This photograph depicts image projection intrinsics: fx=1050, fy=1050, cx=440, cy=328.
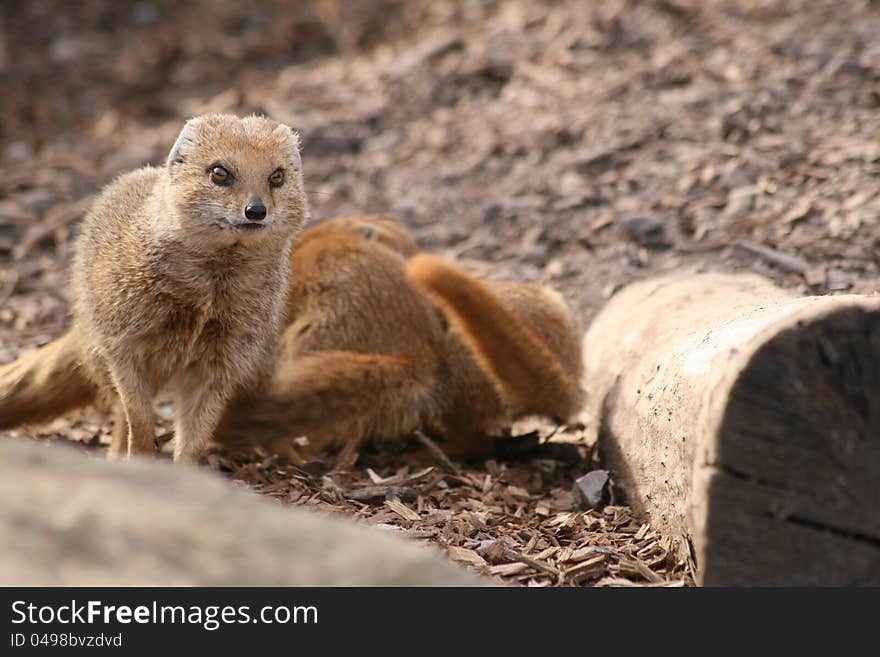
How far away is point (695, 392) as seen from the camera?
328cm

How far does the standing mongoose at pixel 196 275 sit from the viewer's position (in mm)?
3939

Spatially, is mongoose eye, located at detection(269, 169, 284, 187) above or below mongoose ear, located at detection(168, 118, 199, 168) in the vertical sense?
below

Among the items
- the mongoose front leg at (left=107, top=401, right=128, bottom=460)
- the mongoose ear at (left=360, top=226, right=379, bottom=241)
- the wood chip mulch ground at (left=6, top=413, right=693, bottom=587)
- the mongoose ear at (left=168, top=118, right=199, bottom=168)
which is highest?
the mongoose ear at (left=168, top=118, right=199, bottom=168)

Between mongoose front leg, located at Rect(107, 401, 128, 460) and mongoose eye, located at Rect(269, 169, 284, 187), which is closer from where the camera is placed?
mongoose eye, located at Rect(269, 169, 284, 187)

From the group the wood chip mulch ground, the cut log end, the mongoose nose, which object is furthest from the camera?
the mongoose nose

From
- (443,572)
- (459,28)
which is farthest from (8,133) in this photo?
(443,572)

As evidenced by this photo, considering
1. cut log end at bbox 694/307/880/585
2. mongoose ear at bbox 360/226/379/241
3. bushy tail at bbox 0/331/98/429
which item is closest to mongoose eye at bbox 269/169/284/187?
bushy tail at bbox 0/331/98/429

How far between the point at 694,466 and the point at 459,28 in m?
6.77

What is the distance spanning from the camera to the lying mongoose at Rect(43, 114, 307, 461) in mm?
3939

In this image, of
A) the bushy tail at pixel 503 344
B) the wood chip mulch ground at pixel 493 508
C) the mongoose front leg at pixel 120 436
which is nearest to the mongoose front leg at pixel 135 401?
the mongoose front leg at pixel 120 436

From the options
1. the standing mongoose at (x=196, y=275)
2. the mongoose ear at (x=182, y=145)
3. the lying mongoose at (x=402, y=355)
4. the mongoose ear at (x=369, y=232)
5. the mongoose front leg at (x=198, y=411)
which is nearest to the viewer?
the standing mongoose at (x=196, y=275)

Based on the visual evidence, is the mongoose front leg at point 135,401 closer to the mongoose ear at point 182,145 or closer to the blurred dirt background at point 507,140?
the blurred dirt background at point 507,140

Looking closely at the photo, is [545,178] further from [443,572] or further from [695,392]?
[443,572]

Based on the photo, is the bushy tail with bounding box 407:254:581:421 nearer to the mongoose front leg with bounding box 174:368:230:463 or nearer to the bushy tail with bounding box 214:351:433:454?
the bushy tail with bounding box 214:351:433:454
